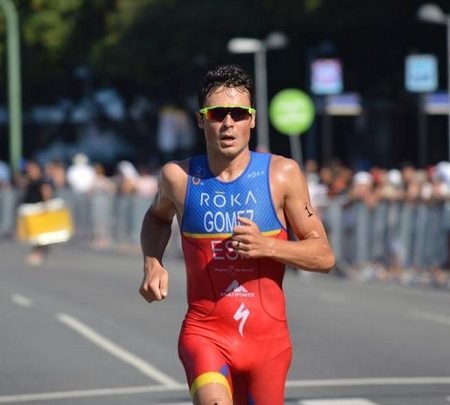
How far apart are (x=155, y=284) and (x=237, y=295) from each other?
0.35 meters

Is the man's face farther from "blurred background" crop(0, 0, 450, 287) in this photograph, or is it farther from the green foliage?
the green foliage

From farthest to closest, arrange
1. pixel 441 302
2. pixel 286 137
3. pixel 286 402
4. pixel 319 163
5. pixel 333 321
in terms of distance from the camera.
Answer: pixel 319 163 → pixel 286 137 → pixel 441 302 → pixel 333 321 → pixel 286 402

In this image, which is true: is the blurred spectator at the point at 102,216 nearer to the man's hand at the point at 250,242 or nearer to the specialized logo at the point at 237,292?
the specialized logo at the point at 237,292

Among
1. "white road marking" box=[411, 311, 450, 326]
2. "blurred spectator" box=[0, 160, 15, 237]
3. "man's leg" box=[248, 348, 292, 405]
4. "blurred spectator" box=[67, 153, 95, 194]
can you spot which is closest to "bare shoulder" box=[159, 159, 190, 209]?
"man's leg" box=[248, 348, 292, 405]

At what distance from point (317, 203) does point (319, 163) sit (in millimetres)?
36668

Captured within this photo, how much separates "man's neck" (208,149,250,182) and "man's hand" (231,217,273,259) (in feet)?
1.39

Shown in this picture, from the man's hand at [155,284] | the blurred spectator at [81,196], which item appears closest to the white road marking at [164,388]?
the man's hand at [155,284]

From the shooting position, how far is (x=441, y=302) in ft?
68.8

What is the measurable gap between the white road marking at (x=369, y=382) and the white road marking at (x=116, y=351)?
3.27ft

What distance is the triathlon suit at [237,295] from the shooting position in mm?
6996

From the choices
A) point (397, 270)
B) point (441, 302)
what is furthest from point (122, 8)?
point (441, 302)

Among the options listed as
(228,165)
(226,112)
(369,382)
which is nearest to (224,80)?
(226,112)

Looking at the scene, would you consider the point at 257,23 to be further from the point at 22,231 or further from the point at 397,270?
the point at 397,270

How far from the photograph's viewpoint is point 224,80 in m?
7.03
